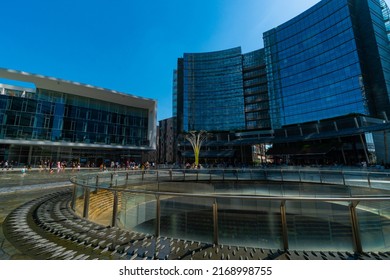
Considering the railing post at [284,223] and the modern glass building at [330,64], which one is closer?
the railing post at [284,223]

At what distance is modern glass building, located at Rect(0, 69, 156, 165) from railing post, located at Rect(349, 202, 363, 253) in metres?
42.4

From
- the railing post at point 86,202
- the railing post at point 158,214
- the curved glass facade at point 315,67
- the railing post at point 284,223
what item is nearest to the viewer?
the railing post at point 284,223

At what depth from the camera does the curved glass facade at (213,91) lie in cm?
6700

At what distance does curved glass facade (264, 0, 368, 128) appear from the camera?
144ft

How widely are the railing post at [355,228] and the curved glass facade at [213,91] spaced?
63295mm

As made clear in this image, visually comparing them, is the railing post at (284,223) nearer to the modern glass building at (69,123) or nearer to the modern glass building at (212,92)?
the modern glass building at (69,123)

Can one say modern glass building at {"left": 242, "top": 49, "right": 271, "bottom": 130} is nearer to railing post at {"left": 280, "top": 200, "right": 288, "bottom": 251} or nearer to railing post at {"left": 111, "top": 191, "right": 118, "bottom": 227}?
railing post at {"left": 280, "top": 200, "right": 288, "bottom": 251}

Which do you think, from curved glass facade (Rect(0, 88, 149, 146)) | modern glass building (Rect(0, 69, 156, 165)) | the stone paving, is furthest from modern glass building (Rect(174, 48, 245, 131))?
the stone paving

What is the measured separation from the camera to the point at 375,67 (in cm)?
4178

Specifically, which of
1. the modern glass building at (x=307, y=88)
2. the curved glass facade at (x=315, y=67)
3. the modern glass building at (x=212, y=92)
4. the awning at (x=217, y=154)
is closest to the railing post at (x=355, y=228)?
the modern glass building at (x=307, y=88)

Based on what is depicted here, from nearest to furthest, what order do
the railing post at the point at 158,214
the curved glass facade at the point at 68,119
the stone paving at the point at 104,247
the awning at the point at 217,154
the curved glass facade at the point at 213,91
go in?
the stone paving at the point at 104,247 < the railing post at the point at 158,214 < the curved glass facade at the point at 68,119 < the awning at the point at 217,154 < the curved glass facade at the point at 213,91
